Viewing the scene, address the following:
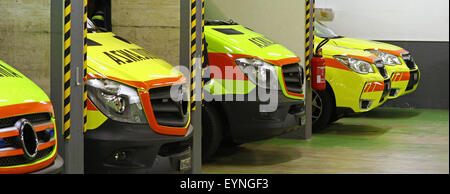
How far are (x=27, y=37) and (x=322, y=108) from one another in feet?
19.8

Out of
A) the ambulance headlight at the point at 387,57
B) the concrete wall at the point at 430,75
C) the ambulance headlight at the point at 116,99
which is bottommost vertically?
the concrete wall at the point at 430,75

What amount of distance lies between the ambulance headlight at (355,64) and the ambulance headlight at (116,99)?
5431 mm

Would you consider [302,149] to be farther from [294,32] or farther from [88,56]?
[88,56]

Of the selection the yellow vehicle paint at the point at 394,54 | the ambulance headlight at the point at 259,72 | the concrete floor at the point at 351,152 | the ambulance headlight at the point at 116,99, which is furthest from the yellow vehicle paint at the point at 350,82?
the ambulance headlight at the point at 116,99

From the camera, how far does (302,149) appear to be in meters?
9.21

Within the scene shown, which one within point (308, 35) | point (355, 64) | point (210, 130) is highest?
point (308, 35)

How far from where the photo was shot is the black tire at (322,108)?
415 inches

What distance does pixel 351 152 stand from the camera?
902 centimetres

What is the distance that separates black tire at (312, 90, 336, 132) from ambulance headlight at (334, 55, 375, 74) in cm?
48

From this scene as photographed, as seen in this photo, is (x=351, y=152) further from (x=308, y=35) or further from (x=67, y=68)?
(x=67, y=68)

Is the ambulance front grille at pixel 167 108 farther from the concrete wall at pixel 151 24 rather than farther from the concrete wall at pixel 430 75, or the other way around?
the concrete wall at pixel 430 75

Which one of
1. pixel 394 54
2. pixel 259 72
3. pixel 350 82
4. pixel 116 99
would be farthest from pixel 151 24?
pixel 394 54

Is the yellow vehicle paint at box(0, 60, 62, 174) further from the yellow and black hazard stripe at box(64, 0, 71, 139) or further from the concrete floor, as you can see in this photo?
the concrete floor

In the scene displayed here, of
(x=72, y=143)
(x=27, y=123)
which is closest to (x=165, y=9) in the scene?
(x=72, y=143)
